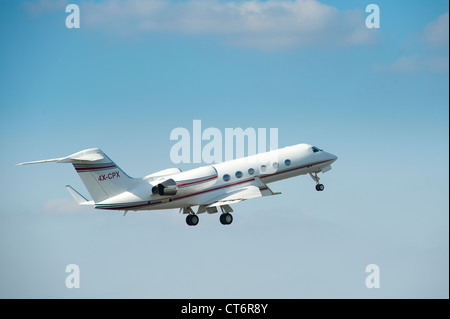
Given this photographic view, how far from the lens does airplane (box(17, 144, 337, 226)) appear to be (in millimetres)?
58594

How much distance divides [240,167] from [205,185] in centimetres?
283

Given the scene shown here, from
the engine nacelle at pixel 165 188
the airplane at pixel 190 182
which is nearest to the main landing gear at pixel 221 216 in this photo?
the airplane at pixel 190 182

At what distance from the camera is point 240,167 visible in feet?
206

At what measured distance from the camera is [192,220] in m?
62.2

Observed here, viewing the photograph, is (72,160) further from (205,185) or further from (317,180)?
(317,180)

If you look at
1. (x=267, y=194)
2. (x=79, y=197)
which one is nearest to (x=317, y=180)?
(x=267, y=194)

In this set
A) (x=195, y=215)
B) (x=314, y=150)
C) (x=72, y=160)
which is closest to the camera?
(x=72, y=160)

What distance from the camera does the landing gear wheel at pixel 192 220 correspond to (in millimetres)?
62188

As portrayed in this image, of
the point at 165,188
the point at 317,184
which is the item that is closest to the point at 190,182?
the point at 165,188

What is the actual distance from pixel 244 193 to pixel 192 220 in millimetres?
3742

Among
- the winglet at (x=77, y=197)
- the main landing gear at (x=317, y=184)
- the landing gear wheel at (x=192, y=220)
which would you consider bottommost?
the landing gear wheel at (x=192, y=220)

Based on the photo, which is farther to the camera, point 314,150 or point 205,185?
point 314,150

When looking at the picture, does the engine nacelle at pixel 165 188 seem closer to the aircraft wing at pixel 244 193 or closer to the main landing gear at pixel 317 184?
the aircraft wing at pixel 244 193

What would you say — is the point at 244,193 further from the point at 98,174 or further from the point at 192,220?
the point at 98,174
